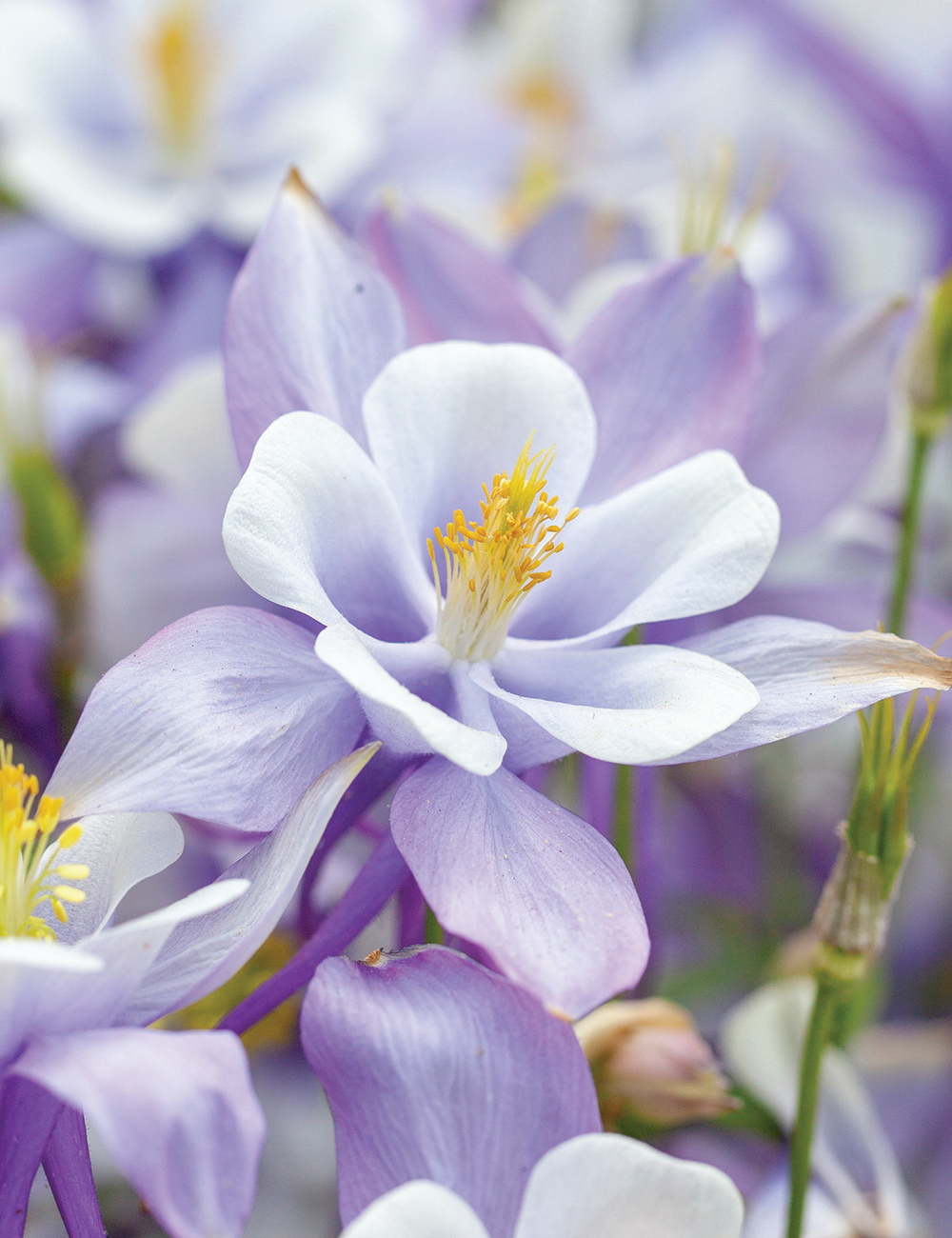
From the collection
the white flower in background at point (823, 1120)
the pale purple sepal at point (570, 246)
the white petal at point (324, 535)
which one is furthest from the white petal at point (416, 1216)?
the pale purple sepal at point (570, 246)

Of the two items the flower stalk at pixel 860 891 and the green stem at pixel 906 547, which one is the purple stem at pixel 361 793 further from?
the green stem at pixel 906 547

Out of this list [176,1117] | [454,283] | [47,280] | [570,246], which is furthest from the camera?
[47,280]

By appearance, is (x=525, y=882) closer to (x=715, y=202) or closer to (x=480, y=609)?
(x=480, y=609)

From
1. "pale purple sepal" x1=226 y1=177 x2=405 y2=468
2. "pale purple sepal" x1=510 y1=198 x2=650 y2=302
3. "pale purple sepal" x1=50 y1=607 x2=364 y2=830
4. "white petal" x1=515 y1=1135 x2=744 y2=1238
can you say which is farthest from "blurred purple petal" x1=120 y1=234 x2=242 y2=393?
"white petal" x1=515 y1=1135 x2=744 y2=1238

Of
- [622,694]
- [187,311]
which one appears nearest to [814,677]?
[622,694]

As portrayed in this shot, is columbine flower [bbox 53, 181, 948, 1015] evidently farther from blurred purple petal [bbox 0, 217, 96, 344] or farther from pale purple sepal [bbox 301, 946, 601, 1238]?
blurred purple petal [bbox 0, 217, 96, 344]

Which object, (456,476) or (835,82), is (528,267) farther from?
(835,82)

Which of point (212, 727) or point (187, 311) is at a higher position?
point (187, 311)

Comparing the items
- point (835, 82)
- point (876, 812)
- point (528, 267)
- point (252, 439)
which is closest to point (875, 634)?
point (876, 812)
